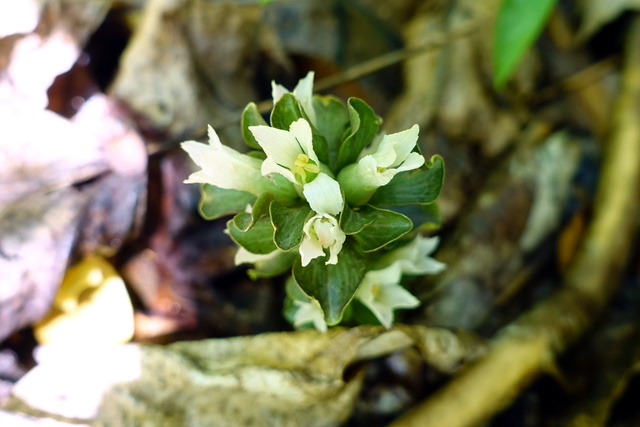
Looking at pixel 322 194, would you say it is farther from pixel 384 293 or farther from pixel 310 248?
pixel 384 293

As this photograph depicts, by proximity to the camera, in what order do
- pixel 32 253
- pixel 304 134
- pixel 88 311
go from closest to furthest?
1. pixel 304 134
2. pixel 32 253
3. pixel 88 311

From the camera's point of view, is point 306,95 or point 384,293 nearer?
point 306,95

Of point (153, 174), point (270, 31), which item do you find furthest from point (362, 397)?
point (270, 31)

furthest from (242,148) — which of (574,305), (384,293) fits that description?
(574,305)

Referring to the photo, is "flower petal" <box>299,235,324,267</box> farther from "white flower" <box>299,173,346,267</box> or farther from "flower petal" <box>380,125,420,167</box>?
"flower petal" <box>380,125,420,167</box>

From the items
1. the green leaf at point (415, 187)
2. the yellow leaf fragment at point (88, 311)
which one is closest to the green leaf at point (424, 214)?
the green leaf at point (415, 187)

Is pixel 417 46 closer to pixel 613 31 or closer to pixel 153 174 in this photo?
pixel 613 31
